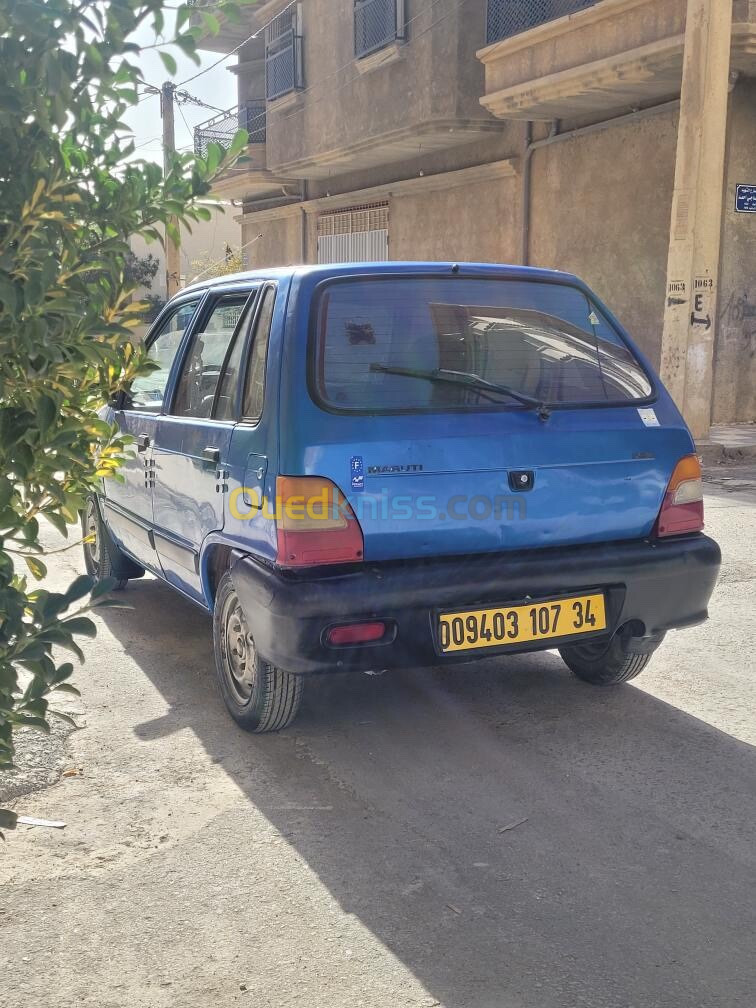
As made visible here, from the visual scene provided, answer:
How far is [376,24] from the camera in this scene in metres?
18.3

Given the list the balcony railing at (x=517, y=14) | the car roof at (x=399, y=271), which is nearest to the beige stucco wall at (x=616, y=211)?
the balcony railing at (x=517, y=14)

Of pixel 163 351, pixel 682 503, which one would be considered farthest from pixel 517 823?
pixel 163 351

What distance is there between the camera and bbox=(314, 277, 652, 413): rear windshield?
13.0ft

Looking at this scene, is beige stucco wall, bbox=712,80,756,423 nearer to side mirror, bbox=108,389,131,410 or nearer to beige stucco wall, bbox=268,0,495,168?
beige stucco wall, bbox=268,0,495,168

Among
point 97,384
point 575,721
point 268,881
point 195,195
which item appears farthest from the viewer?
point 575,721

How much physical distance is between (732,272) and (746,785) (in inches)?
430

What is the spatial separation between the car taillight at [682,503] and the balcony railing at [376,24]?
14.8 m

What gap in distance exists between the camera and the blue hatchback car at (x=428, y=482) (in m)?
3.75

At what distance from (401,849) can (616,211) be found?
12885 millimetres

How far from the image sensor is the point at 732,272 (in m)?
13.5

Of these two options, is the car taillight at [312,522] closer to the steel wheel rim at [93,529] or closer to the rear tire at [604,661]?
the rear tire at [604,661]

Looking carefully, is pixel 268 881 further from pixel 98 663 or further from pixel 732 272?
pixel 732 272

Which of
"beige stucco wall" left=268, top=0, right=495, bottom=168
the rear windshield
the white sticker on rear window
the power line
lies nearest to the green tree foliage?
the rear windshield

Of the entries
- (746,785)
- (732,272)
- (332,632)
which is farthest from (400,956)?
(732,272)
